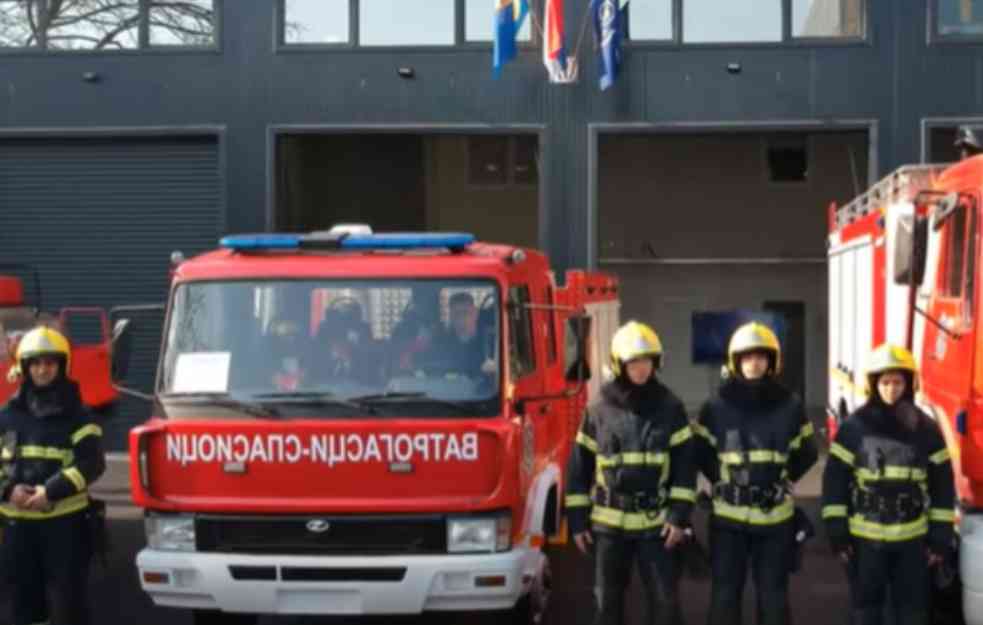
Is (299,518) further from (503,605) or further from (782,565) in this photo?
(782,565)

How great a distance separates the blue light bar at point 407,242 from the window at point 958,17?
11385 mm

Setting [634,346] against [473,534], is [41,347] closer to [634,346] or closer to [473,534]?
[473,534]

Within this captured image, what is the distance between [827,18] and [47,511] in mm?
12847

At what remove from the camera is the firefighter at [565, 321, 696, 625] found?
7.06m

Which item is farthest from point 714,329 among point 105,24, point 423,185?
point 105,24

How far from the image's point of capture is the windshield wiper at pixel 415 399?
7.20 metres

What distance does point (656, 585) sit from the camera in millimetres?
7148

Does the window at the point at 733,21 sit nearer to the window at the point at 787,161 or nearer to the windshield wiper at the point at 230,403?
the window at the point at 787,161

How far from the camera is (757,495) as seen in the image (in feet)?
23.1

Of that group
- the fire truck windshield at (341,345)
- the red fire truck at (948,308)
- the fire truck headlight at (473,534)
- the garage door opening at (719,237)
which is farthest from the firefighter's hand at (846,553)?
the garage door opening at (719,237)

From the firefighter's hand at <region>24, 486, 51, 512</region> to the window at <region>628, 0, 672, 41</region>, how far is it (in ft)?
39.0

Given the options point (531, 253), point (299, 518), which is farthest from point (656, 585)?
point (531, 253)

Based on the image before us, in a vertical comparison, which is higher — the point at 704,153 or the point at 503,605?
the point at 704,153

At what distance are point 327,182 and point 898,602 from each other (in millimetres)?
16468
